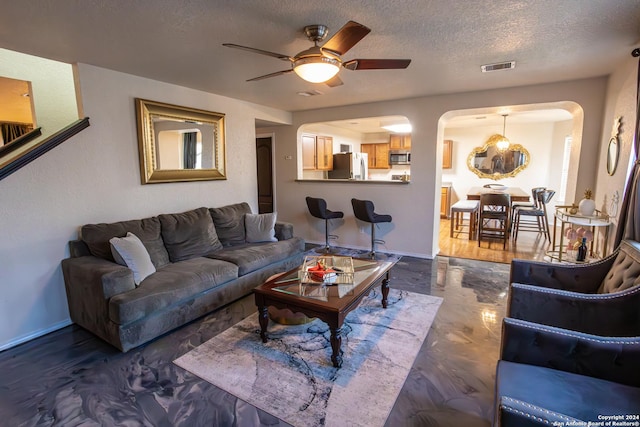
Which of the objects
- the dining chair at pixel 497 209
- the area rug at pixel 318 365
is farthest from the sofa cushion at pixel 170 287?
the dining chair at pixel 497 209

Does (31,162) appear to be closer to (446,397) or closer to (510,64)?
(446,397)

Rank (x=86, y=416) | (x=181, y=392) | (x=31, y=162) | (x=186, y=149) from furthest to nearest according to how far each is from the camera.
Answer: (x=186, y=149) < (x=31, y=162) < (x=181, y=392) < (x=86, y=416)

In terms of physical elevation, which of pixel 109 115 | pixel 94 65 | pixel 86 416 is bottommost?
pixel 86 416

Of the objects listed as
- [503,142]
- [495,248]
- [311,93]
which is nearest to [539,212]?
[495,248]

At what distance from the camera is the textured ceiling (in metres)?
2.00

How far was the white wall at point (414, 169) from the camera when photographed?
3.83 meters

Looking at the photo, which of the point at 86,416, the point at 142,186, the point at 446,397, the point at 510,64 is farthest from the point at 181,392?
the point at 510,64

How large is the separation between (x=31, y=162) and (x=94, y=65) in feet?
3.59

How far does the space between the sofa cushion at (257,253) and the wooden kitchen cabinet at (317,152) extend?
270 cm

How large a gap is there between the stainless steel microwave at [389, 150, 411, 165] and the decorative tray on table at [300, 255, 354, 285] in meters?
6.05

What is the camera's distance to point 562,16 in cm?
214

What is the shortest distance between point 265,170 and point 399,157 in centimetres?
398

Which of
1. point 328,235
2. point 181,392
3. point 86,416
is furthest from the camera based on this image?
point 328,235

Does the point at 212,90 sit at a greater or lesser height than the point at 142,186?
greater
